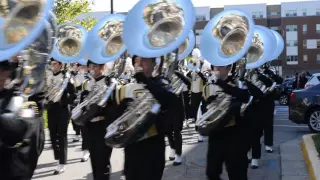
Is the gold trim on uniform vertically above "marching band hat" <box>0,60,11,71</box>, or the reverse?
"marching band hat" <box>0,60,11,71</box>

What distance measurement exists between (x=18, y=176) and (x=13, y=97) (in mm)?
581

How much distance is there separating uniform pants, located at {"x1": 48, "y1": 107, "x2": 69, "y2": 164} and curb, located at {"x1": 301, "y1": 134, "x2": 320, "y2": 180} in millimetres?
3741

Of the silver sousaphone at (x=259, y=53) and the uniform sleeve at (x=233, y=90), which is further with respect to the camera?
the silver sousaphone at (x=259, y=53)

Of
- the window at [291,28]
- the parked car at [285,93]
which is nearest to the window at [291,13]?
the window at [291,28]

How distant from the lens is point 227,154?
16.2 feet

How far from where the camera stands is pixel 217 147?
4941mm

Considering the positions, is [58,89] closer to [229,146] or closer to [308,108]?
[229,146]

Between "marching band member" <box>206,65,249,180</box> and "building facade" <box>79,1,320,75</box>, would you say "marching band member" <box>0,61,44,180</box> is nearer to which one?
"marching band member" <box>206,65,249,180</box>

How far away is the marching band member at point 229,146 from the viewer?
491cm

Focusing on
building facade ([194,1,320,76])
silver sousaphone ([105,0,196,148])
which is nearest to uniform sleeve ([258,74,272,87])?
silver sousaphone ([105,0,196,148])

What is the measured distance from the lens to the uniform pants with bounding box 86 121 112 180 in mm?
5445

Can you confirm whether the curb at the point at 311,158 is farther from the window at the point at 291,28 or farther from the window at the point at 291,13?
the window at the point at 291,13

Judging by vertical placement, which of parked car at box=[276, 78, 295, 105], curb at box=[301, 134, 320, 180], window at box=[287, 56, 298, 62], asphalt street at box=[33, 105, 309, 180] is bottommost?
window at box=[287, 56, 298, 62]

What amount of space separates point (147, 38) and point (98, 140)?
1750mm
